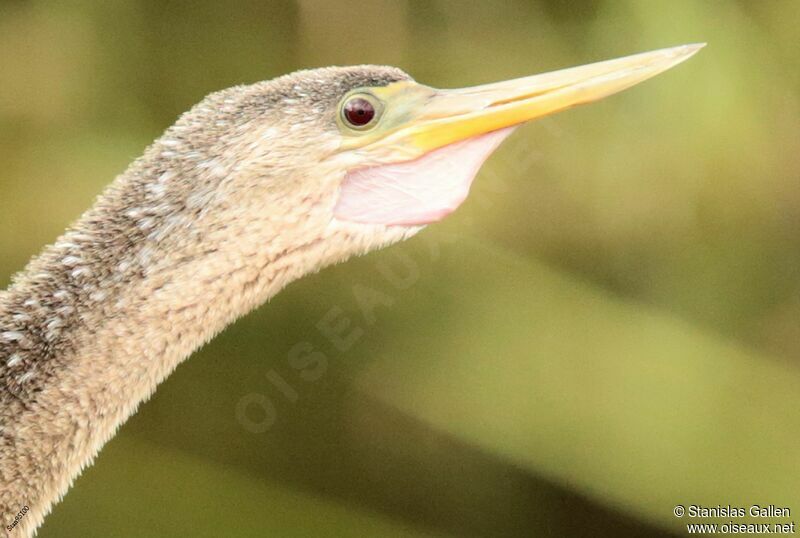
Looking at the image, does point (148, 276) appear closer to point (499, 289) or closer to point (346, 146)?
point (346, 146)

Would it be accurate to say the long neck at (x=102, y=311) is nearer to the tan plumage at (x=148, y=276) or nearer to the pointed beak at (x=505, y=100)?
the tan plumage at (x=148, y=276)

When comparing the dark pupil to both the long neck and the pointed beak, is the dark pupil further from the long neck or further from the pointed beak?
the long neck

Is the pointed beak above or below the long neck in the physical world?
above

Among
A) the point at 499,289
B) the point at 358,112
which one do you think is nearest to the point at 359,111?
the point at 358,112

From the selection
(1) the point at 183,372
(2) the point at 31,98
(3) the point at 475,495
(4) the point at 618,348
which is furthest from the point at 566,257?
(2) the point at 31,98

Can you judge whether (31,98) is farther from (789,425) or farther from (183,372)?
(789,425)

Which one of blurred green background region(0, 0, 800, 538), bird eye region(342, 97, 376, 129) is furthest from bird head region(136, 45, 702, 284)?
blurred green background region(0, 0, 800, 538)
